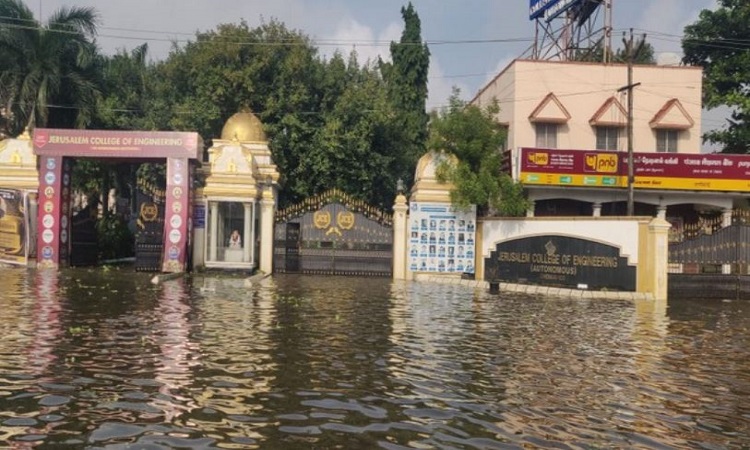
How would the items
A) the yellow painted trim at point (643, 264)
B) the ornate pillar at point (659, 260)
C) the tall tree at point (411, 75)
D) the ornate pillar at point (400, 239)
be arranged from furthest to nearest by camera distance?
the tall tree at point (411, 75) < the ornate pillar at point (400, 239) < the yellow painted trim at point (643, 264) < the ornate pillar at point (659, 260)

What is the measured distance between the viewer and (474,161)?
24312 millimetres

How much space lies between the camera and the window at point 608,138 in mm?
30672

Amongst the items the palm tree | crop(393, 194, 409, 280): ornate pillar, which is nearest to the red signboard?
the palm tree

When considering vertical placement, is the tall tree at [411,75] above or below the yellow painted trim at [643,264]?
above

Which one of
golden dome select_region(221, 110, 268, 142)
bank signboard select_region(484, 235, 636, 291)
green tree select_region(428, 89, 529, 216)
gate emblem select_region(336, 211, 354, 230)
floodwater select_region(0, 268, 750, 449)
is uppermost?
golden dome select_region(221, 110, 268, 142)

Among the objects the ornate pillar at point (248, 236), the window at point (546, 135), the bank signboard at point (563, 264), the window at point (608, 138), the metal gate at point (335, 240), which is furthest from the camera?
the window at point (608, 138)

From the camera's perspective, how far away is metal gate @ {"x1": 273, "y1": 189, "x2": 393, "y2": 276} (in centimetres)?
2533

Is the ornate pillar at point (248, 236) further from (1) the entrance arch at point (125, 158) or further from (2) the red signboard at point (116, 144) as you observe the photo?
(2) the red signboard at point (116, 144)

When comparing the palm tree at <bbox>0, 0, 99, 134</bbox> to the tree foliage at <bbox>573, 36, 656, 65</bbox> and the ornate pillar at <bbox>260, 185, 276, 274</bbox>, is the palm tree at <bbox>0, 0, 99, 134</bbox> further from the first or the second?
the tree foliage at <bbox>573, 36, 656, 65</bbox>

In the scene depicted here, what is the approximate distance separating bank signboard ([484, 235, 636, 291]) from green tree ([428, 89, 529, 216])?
168cm

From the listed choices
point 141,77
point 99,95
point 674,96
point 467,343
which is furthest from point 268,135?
point 467,343

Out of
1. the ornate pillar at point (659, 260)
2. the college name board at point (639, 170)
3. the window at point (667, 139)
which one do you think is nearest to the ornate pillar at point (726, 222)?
the college name board at point (639, 170)

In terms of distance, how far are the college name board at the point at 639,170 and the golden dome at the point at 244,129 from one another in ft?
36.4

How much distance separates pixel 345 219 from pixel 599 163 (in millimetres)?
10704
